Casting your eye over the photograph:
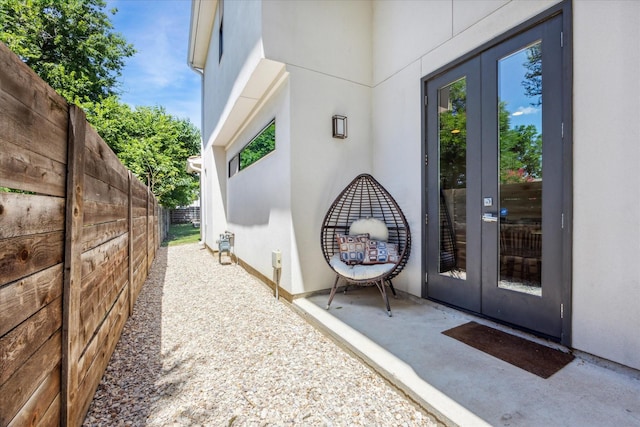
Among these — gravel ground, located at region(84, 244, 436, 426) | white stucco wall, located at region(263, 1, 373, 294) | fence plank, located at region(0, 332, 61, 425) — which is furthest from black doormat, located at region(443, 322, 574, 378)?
fence plank, located at region(0, 332, 61, 425)

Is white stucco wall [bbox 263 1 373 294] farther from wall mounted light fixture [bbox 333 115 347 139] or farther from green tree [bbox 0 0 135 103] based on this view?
green tree [bbox 0 0 135 103]

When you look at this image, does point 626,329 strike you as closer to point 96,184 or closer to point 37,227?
point 37,227

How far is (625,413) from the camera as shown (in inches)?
62.0

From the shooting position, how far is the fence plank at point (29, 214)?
953 millimetres

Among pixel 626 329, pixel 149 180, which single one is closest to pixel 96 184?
pixel 626 329

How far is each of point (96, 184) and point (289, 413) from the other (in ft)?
6.17

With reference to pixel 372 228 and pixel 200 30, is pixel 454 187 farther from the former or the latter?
pixel 200 30

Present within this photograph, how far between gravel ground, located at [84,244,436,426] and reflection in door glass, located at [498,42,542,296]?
157cm

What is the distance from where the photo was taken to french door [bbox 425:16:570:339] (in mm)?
2328

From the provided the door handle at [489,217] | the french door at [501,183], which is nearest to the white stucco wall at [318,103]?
the french door at [501,183]

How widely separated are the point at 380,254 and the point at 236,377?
1.93 meters

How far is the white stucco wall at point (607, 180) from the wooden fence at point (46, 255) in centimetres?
316

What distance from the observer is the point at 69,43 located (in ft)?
39.7

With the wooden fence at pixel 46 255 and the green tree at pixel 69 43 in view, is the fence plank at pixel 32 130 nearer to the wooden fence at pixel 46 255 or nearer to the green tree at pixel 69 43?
the wooden fence at pixel 46 255
